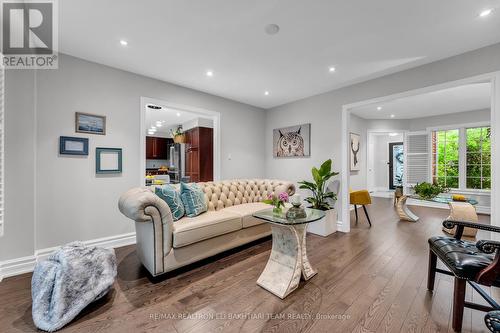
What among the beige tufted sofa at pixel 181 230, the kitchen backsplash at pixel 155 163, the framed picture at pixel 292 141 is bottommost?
the beige tufted sofa at pixel 181 230

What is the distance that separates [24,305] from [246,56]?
132 inches

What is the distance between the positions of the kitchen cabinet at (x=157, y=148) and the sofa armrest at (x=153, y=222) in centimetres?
656

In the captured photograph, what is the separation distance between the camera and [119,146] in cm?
301

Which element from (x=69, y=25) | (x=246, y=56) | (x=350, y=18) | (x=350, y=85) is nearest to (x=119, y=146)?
(x=69, y=25)

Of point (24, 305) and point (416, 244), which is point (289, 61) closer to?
point (416, 244)

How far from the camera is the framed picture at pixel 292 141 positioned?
4250mm

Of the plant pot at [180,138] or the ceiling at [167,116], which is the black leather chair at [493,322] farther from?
the plant pot at [180,138]

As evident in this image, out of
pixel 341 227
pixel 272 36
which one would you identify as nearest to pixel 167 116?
pixel 272 36

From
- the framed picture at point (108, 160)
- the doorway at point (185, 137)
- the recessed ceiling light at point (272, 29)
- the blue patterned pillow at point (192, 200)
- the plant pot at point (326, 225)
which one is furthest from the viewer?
the plant pot at point (326, 225)

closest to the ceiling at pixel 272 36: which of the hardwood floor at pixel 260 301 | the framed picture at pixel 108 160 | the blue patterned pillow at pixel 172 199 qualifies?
the framed picture at pixel 108 160

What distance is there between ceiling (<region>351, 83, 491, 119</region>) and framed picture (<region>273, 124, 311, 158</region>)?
38.6 inches

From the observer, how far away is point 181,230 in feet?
7.12

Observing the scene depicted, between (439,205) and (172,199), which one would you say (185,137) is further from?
(439,205)

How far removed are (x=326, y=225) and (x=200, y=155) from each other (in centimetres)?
320
